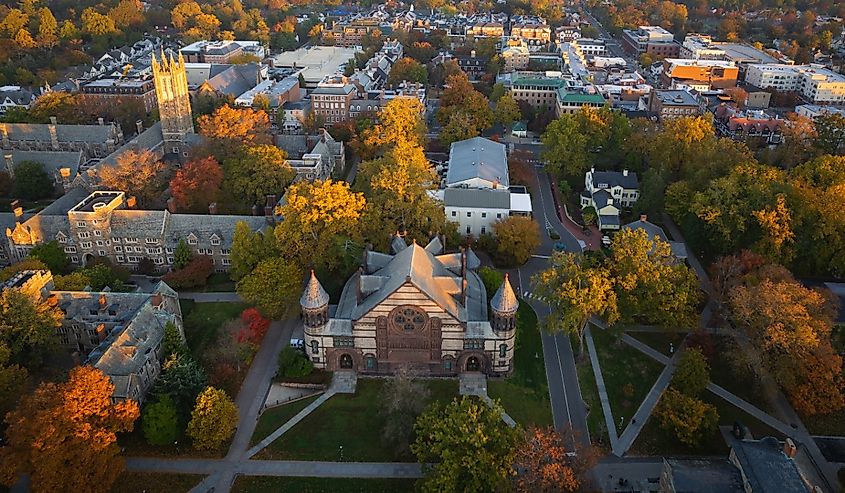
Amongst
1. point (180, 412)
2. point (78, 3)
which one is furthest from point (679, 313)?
point (78, 3)

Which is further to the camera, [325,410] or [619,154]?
[619,154]

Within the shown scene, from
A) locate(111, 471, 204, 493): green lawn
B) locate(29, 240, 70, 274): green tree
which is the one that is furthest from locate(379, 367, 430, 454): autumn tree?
locate(29, 240, 70, 274): green tree

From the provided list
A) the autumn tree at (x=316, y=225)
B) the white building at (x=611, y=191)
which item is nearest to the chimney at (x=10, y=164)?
the autumn tree at (x=316, y=225)

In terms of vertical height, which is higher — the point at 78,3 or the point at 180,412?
the point at 78,3

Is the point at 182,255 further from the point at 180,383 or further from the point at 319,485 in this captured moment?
the point at 319,485

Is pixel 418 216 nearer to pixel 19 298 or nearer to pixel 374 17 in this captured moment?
pixel 19 298

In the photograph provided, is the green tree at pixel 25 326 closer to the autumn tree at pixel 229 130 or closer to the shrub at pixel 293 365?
the shrub at pixel 293 365

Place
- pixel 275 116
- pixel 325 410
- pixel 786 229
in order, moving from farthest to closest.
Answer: pixel 275 116
pixel 786 229
pixel 325 410
